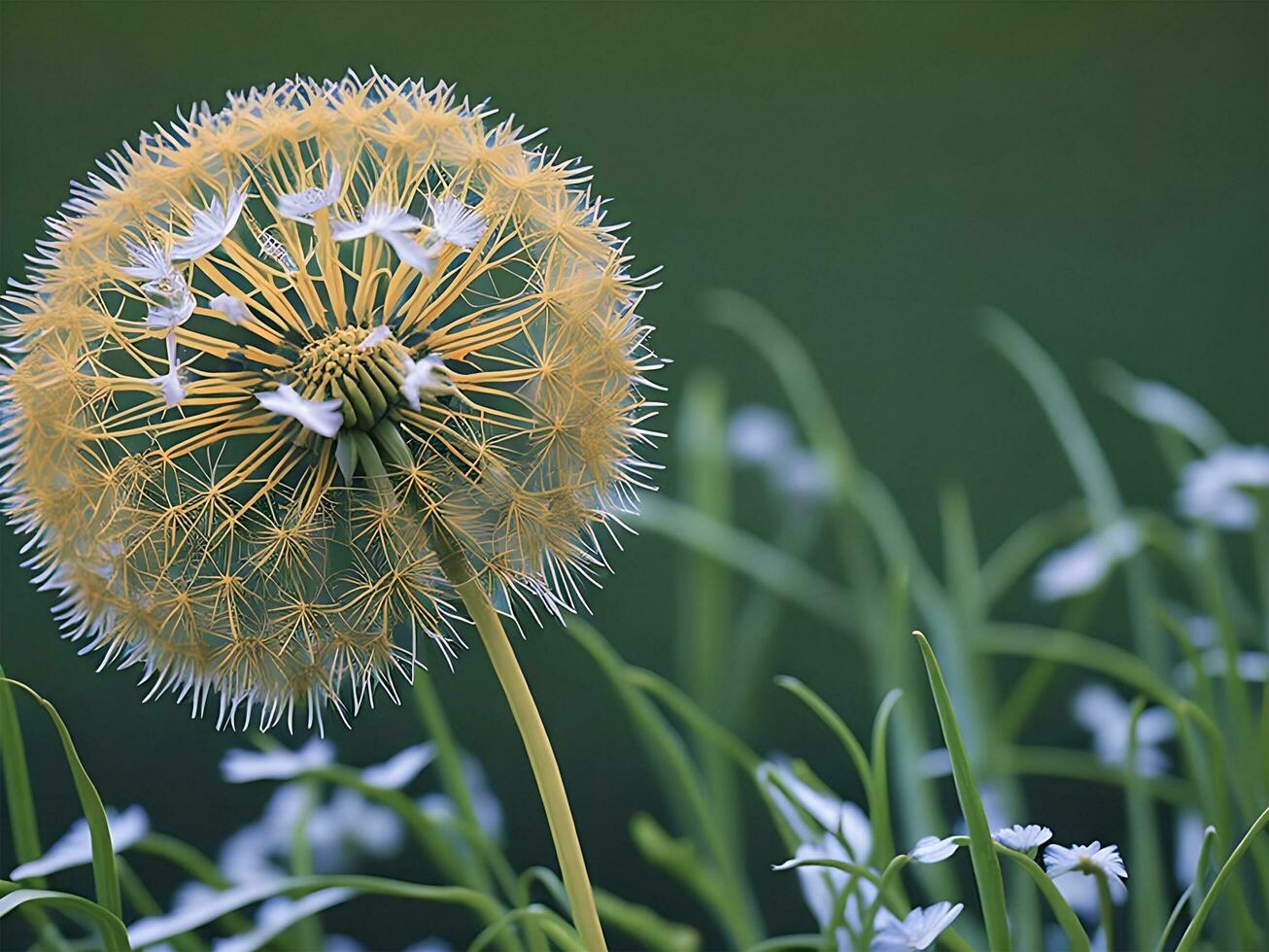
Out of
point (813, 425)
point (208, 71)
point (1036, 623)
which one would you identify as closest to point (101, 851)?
point (813, 425)

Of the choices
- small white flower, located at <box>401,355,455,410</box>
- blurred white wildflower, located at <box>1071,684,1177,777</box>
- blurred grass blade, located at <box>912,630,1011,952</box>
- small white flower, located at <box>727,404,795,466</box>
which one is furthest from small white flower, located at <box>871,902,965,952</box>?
small white flower, located at <box>727,404,795,466</box>

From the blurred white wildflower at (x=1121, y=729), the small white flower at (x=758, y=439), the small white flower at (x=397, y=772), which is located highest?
the small white flower at (x=758, y=439)

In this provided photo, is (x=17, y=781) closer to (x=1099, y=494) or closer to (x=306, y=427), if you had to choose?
(x=306, y=427)

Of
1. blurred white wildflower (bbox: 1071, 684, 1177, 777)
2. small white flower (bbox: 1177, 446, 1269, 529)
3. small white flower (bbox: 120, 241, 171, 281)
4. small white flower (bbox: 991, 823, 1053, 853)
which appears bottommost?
small white flower (bbox: 991, 823, 1053, 853)

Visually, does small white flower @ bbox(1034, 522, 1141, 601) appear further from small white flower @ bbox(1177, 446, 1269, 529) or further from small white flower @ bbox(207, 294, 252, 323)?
small white flower @ bbox(207, 294, 252, 323)

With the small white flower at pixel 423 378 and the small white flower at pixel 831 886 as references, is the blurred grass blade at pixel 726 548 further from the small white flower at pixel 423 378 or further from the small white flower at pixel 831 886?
the small white flower at pixel 423 378

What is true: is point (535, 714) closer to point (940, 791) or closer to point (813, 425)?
point (813, 425)

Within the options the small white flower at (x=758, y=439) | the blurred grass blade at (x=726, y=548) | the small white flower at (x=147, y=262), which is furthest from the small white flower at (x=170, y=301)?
the small white flower at (x=758, y=439)
